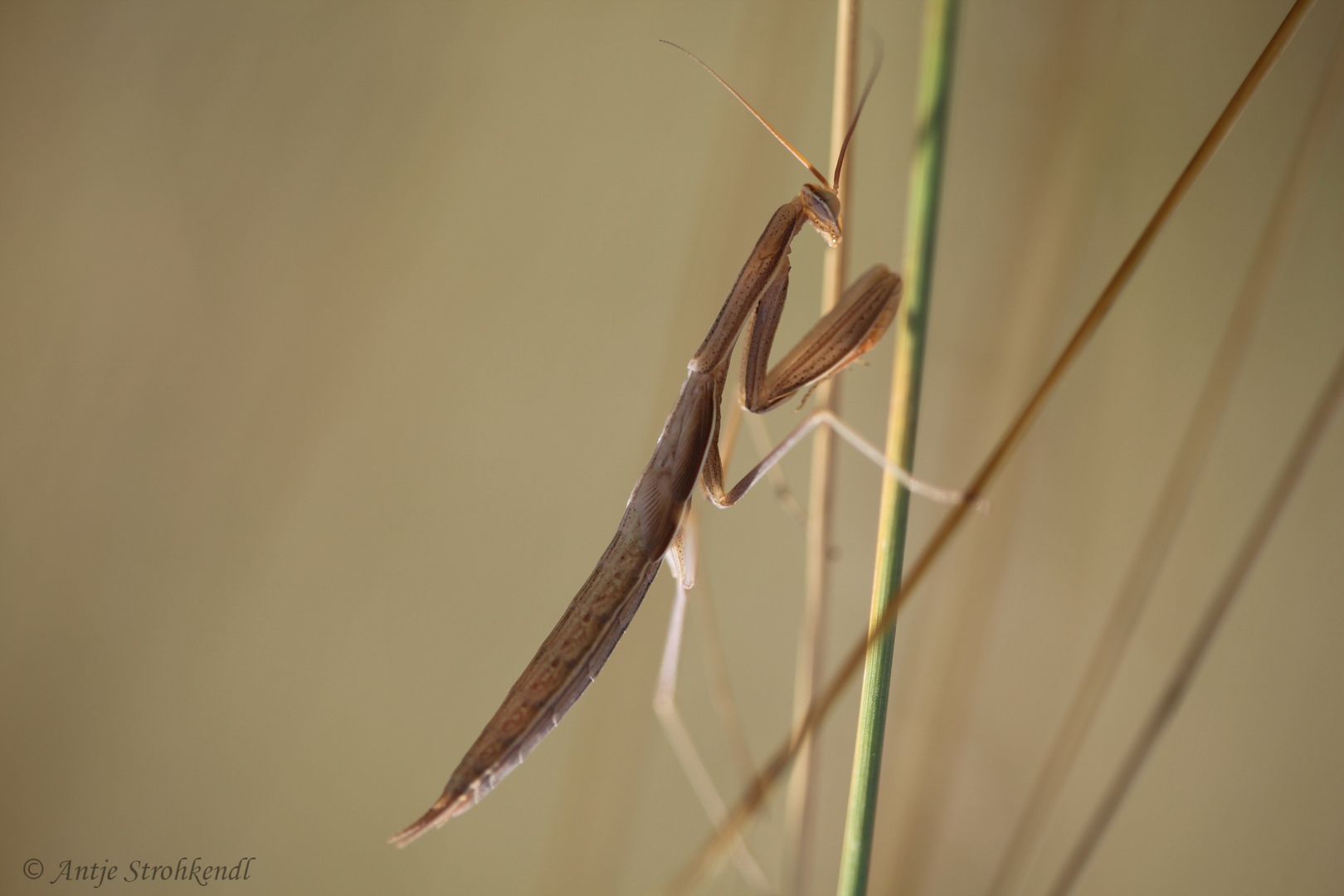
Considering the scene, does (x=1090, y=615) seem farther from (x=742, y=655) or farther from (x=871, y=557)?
(x=742, y=655)

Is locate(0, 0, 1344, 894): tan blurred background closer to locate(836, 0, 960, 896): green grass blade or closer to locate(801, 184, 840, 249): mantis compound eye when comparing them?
locate(801, 184, 840, 249): mantis compound eye

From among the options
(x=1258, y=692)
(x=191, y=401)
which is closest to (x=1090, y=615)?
(x=1258, y=692)

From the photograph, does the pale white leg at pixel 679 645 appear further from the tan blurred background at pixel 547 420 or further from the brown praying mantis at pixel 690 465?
the tan blurred background at pixel 547 420

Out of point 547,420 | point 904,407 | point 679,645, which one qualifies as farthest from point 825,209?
point 547,420

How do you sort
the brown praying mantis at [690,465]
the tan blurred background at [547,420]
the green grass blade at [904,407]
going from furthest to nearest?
1. the tan blurred background at [547,420]
2. the brown praying mantis at [690,465]
3. the green grass blade at [904,407]

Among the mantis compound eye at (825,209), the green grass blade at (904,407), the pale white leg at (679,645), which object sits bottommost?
the pale white leg at (679,645)

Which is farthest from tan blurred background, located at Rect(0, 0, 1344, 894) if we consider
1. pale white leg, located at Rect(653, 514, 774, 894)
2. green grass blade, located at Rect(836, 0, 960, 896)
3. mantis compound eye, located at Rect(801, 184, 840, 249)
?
green grass blade, located at Rect(836, 0, 960, 896)

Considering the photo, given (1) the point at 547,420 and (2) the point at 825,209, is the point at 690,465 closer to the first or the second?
(2) the point at 825,209

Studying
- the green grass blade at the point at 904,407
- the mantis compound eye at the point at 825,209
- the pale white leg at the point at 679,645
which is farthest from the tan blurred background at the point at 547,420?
the green grass blade at the point at 904,407
